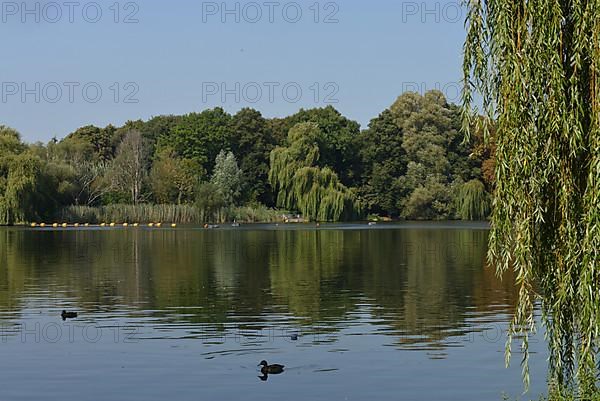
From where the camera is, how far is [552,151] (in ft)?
34.3

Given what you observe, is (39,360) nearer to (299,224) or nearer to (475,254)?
(475,254)

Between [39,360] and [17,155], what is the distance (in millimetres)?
61489

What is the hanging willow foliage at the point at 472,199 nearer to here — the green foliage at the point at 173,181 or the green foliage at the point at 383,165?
the green foliage at the point at 383,165

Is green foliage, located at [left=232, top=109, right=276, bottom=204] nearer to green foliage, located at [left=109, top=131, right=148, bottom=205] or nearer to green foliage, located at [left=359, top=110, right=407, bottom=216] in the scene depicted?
green foliage, located at [left=109, top=131, right=148, bottom=205]

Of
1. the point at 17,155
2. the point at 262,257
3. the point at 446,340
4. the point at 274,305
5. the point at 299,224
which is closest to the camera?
the point at 446,340

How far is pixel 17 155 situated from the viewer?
251 ft

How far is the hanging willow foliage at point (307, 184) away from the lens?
83688 mm

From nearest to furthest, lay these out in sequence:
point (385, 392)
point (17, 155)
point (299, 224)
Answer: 1. point (385, 392)
2. point (17, 155)
3. point (299, 224)

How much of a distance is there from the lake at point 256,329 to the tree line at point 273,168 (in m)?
39.9

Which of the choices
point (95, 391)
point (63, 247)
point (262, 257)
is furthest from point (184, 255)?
point (95, 391)

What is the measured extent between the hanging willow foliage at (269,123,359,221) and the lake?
136 ft

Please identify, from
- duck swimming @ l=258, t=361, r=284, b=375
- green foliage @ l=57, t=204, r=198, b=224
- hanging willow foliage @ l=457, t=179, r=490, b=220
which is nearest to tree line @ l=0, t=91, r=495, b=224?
hanging willow foliage @ l=457, t=179, r=490, b=220

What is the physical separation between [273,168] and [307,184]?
4006 mm

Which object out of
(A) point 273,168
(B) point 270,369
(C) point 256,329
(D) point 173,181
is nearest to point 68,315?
(C) point 256,329
